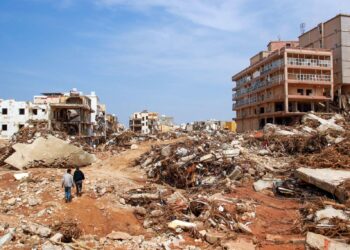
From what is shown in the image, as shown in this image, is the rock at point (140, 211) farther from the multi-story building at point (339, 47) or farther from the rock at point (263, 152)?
the multi-story building at point (339, 47)

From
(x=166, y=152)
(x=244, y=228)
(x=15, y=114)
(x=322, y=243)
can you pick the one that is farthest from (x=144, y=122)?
(x=322, y=243)

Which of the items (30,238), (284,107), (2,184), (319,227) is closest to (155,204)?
(30,238)

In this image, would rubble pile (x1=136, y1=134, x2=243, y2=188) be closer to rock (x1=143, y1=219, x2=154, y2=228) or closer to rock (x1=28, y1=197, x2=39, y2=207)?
rock (x1=143, y1=219, x2=154, y2=228)

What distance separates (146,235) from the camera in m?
10.6

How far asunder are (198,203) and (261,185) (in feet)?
11.5

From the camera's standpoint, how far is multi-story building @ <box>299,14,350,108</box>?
43.0 meters

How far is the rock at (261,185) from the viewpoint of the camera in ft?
46.2

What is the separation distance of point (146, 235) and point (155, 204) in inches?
80.5

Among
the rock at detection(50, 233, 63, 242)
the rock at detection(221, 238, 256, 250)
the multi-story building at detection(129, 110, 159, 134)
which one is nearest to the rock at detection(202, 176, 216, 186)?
the rock at detection(221, 238, 256, 250)

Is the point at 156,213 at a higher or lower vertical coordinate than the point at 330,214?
lower

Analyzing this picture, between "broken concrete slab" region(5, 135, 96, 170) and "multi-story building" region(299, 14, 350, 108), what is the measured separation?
34746 mm

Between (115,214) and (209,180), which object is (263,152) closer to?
(209,180)

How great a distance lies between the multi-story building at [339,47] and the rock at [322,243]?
3784cm

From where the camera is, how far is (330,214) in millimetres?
10414
